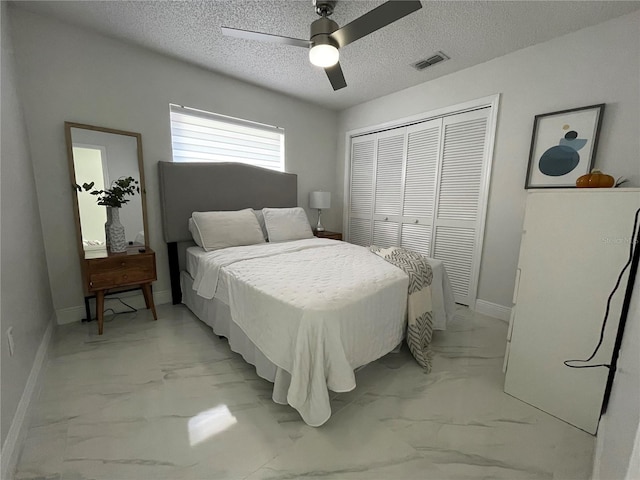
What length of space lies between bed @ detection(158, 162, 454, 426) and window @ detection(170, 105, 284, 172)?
0.76ft

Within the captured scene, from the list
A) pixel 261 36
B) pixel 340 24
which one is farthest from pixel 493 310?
pixel 261 36

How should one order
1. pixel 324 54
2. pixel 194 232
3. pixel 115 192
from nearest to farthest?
pixel 324 54, pixel 115 192, pixel 194 232

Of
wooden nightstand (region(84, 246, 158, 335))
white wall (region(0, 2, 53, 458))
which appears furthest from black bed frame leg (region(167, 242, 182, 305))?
white wall (region(0, 2, 53, 458))

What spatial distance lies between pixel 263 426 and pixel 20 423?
1131 millimetres

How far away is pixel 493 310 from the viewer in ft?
8.96

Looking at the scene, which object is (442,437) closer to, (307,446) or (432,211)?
(307,446)

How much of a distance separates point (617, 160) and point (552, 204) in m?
1.22

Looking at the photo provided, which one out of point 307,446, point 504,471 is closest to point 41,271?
point 307,446

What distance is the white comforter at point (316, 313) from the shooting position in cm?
130

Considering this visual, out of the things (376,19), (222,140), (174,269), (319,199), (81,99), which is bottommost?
(174,269)

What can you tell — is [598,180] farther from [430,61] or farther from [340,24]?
[340,24]

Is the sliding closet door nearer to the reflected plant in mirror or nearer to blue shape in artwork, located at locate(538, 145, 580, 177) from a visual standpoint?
blue shape in artwork, located at locate(538, 145, 580, 177)

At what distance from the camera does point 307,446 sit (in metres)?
1.27

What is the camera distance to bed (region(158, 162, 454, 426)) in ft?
4.31
